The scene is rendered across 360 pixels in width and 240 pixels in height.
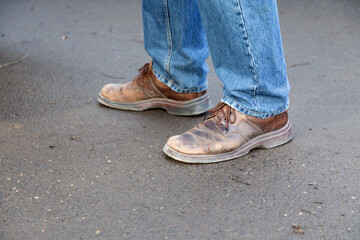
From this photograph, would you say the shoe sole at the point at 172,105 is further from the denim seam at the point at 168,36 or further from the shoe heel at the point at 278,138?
the shoe heel at the point at 278,138

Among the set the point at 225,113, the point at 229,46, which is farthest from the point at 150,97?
the point at 229,46

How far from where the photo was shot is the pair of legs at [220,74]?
1.46 metres

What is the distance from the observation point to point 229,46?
1.49 m

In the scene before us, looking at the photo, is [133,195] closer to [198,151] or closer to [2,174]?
[198,151]

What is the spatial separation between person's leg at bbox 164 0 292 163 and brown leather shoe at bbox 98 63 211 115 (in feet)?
0.91

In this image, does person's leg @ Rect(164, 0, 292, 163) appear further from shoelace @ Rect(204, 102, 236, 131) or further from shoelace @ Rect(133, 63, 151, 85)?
shoelace @ Rect(133, 63, 151, 85)

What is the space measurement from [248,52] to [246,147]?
0.34m

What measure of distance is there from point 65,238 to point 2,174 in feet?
1.42

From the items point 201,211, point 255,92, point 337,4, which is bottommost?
point 337,4

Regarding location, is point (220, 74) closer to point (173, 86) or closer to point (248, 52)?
point (248, 52)

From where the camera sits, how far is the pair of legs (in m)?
1.46

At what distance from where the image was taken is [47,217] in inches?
50.5

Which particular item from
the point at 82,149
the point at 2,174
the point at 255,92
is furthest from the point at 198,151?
the point at 2,174

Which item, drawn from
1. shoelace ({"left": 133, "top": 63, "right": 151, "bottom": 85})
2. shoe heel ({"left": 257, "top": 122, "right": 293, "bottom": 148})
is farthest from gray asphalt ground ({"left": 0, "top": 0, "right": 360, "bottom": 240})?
shoelace ({"left": 133, "top": 63, "right": 151, "bottom": 85})
